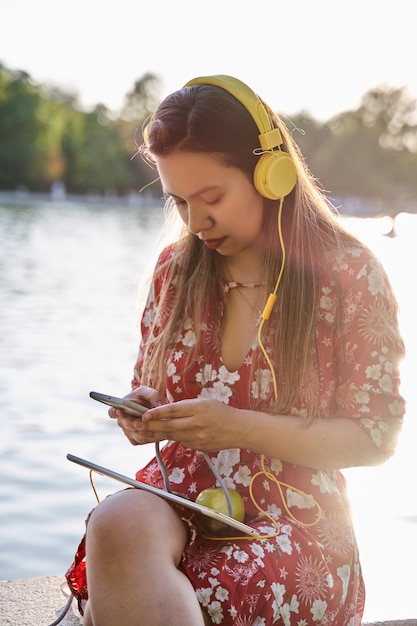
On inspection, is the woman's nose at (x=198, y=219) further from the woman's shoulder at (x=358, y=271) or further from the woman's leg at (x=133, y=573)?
the woman's leg at (x=133, y=573)

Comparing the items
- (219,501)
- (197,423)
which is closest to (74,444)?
(219,501)

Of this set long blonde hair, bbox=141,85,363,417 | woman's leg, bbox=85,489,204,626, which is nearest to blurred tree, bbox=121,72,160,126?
long blonde hair, bbox=141,85,363,417

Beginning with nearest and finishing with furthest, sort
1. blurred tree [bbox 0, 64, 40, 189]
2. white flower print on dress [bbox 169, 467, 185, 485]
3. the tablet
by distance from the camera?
the tablet, white flower print on dress [bbox 169, 467, 185, 485], blurred tree [bbox 0, 64, 40, 189]

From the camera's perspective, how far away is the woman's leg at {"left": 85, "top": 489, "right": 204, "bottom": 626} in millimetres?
1818

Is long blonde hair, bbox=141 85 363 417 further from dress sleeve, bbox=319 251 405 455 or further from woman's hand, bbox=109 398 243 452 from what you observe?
woman's hand, bbox=109 398 243 452

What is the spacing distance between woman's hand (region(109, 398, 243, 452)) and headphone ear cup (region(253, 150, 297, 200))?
50 cm

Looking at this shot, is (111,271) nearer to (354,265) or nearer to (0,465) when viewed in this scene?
(0,465)

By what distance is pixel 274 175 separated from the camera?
2.21 meters

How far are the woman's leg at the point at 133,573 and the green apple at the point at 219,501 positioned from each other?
0.21 m

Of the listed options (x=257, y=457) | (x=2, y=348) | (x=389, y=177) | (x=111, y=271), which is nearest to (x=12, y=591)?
(x=257, y=457)

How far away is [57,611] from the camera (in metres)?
2.69

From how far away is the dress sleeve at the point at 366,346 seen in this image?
2197 millimetres

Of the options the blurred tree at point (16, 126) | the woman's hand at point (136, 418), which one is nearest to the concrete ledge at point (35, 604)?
the woman's hand at point (136, 418)

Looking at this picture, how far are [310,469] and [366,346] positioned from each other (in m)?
0.30
